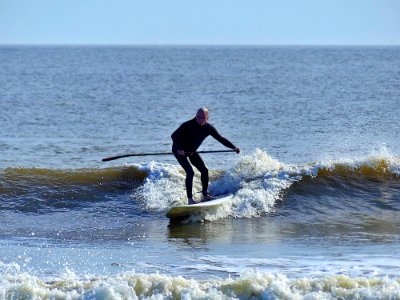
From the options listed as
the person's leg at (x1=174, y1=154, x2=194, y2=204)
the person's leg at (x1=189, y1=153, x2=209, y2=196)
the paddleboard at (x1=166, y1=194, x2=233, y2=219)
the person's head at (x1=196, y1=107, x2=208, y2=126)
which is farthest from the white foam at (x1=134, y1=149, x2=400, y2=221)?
the person's head at (x1=196, y1=107, x2=208, y2=126)

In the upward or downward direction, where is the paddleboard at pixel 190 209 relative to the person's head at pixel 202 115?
downward

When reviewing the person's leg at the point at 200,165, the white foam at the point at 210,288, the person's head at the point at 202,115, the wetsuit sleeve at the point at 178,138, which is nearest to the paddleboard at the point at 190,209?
the person's leg at the point at 200,165

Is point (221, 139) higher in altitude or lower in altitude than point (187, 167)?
higher

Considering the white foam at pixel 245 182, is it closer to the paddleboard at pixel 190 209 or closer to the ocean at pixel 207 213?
the ocean at pixel 207 213

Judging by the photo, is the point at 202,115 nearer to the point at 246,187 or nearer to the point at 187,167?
the point at 187,167

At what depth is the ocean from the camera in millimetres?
10359

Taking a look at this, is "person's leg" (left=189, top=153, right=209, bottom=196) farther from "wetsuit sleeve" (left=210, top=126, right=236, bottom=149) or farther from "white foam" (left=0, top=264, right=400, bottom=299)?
"white foam" (left=0, top=264, right=400, bottom=299)

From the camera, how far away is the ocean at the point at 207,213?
10359 millimetres

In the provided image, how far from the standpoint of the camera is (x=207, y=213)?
577 inches

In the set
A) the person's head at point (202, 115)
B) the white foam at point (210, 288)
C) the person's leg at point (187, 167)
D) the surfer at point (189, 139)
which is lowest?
the white foam at point (210, 288)

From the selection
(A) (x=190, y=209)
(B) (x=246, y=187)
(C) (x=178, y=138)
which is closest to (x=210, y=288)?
(A) (x=190, y=209)

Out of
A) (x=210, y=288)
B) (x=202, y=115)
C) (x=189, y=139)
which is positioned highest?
(x=202, y=115)

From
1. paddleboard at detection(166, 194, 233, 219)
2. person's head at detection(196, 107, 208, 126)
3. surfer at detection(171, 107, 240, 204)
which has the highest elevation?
person's head at detection(196, 107, 208, 126)

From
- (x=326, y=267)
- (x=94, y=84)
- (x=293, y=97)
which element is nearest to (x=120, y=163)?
(x=326, y=267)
